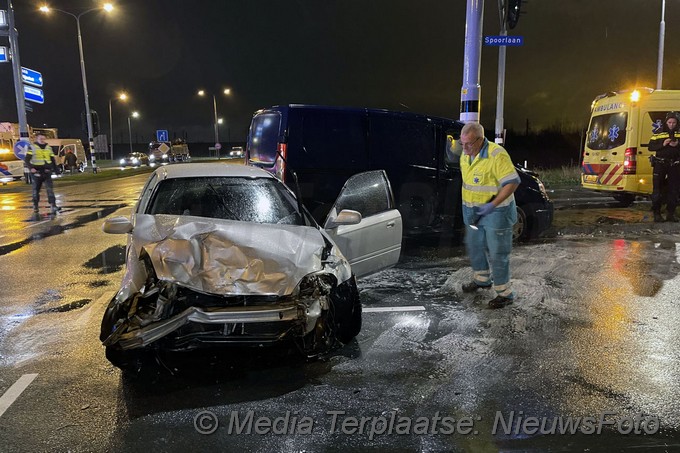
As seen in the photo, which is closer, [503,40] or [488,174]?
[488,174]

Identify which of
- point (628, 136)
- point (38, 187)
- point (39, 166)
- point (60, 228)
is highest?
point (628, 136)

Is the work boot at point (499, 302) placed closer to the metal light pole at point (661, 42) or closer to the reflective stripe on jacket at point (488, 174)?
the reflective stripe on jacket at point (488, 174)

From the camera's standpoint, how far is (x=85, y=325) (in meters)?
4.75

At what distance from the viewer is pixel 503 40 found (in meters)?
11.0

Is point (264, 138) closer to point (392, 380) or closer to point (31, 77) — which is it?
point (392, 380)

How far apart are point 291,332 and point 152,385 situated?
1.06 meters

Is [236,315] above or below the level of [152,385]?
above

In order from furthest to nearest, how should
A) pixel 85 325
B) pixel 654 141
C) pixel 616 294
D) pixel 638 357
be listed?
Answer: pixel 654 141 → pixel 616 294 → pixel 85 325 → pixel 638 357

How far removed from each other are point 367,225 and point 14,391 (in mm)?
3291

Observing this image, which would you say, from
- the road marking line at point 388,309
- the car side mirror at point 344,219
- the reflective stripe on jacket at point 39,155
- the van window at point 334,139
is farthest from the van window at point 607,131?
the reflective stripe on jacket at point 39,155

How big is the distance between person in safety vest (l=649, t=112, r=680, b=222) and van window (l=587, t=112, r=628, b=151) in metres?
1.54

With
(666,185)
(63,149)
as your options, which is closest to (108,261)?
(666,185)

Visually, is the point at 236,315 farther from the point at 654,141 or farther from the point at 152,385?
the point at 654,141

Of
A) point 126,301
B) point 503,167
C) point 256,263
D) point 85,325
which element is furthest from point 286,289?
point 503,167
